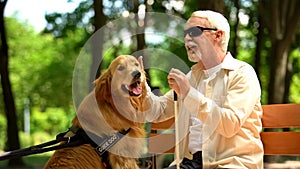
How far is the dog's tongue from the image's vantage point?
412 cm

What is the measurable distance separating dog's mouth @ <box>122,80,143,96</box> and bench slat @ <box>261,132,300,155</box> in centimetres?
101

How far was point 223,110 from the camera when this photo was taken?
338 cm

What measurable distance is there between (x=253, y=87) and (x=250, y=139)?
0.32 m

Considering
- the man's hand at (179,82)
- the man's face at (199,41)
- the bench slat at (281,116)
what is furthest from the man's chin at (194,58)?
the bench slat at (281,116)

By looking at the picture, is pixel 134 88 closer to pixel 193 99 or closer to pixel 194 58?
pixel 194 58

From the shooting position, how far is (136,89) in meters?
4.16

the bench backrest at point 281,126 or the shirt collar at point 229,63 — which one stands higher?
the shirt collar at point 229,63

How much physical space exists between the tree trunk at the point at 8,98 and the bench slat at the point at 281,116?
41.4ft

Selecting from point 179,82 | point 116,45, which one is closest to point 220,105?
point 179,82

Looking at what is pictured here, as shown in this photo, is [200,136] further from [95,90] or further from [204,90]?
[95,90]

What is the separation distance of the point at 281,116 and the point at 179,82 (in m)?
1.30

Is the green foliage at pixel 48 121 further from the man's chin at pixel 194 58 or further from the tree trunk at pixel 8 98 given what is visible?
the man's chin at pixel 194 58

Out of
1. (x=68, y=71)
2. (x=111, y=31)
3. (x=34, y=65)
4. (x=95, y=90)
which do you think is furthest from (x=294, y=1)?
(x=34, y=65)

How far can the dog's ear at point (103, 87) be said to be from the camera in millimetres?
4109
